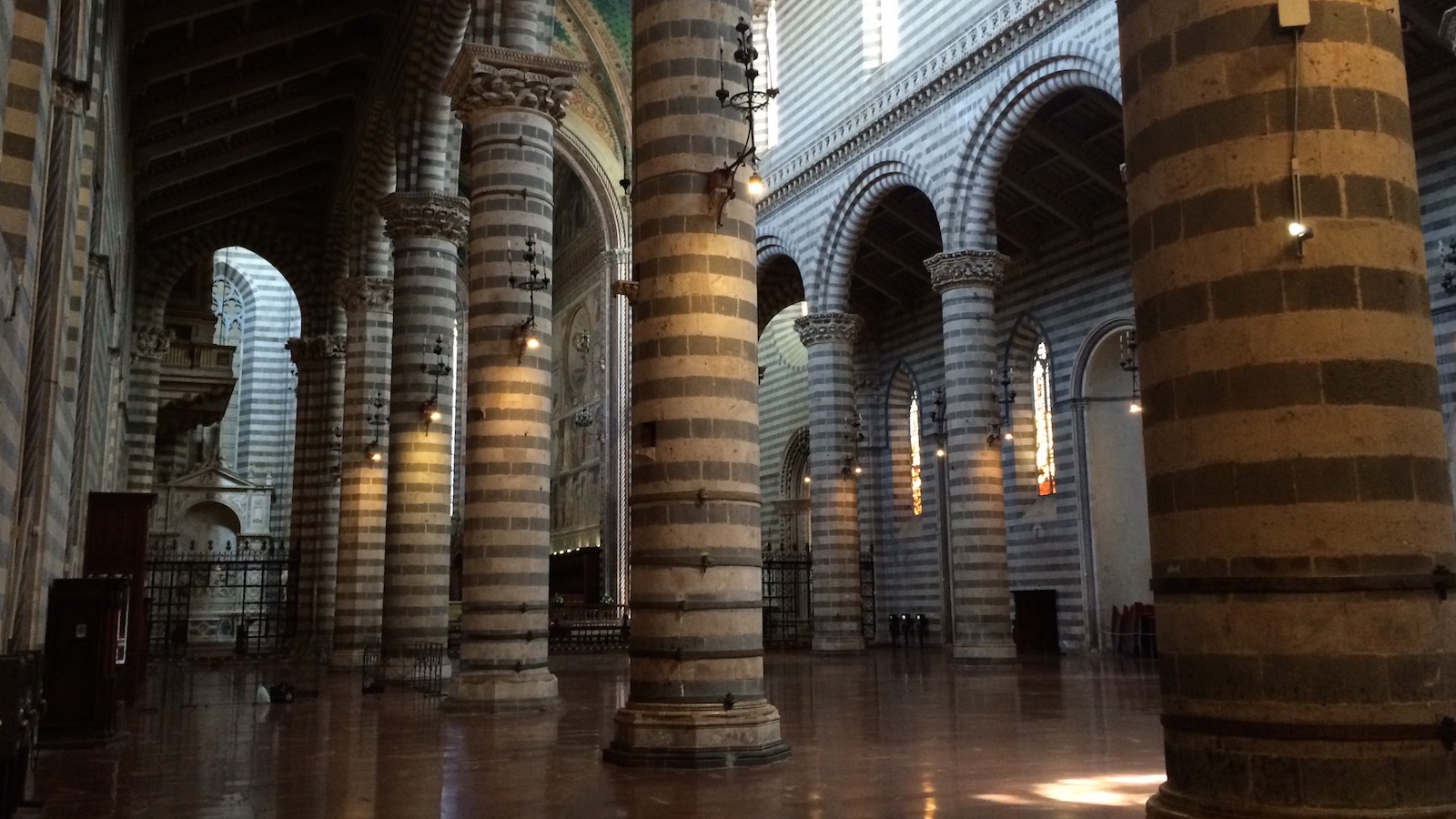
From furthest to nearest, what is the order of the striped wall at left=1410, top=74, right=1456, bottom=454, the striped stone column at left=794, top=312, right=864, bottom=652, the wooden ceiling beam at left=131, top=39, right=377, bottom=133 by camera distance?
the striped stone column at left=794, top=312, right=864, bottom=652 → the wooden ceiling beam at left=131, top=39, right=377, bottom=133 → the striped wall at left=1410, top=74, right=1456, bottom=454

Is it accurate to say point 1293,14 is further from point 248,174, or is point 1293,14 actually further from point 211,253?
point 211,253

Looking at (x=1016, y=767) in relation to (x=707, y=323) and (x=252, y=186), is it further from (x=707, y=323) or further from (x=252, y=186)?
(x=252, y=186)

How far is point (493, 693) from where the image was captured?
13.6m

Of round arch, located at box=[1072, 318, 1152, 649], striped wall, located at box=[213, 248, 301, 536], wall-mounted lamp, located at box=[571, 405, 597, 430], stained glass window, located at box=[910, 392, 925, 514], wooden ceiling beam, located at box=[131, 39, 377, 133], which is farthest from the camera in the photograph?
wall-mounted lamp, located at box=[571, 405, 597, 430]

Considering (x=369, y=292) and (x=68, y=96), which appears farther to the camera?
(x=369, y=292)

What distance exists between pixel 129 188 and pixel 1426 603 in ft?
75.0

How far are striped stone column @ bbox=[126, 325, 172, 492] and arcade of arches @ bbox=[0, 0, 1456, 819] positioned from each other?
0.31 feet

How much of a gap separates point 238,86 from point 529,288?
1022 cm

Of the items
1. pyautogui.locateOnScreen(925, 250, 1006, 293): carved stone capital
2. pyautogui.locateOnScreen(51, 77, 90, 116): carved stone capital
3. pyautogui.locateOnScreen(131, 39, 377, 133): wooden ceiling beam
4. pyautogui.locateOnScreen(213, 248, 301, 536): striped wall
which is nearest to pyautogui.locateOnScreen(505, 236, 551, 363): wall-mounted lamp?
pyautogui.locateOnScreen(51, 77, 90, 116): carved stone capital

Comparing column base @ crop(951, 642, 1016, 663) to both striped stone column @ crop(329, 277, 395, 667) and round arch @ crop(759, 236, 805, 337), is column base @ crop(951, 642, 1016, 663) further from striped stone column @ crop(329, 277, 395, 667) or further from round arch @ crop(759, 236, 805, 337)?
round arch @ crop(759, 236, 805, 337)

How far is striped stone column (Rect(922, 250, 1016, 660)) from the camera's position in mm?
21203

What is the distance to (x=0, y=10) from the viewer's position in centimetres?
649

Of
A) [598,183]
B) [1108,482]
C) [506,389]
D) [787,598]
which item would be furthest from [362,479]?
[1108,482]

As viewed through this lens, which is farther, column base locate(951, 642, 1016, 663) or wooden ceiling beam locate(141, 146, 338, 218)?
wooden ceiling beam locate(141, 146, 338, 218)
